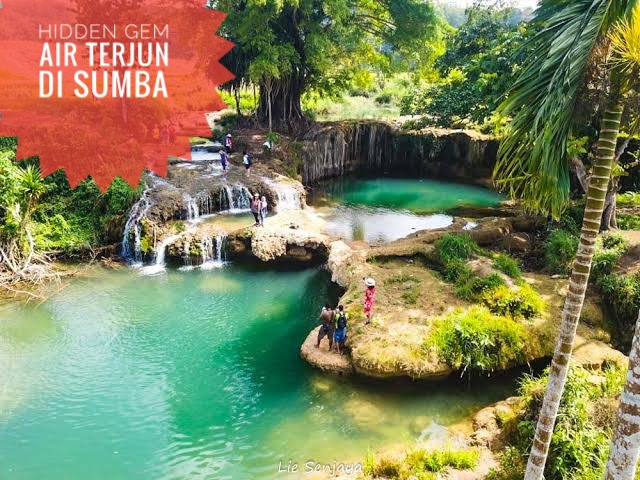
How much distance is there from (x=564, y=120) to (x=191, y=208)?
14803 millimetres

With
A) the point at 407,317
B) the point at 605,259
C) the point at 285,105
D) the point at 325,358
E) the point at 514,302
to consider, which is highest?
the point at 285,105

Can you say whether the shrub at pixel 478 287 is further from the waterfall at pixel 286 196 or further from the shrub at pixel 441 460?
the waterfall at pixel 286 196

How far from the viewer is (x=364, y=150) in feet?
97.2

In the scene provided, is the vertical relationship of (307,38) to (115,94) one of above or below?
above

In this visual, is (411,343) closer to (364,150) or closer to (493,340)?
(493,340)

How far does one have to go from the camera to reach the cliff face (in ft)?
87.4

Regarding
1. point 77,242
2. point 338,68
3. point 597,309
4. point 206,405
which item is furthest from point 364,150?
point 206,405

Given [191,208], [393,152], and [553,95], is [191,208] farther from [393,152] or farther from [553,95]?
[393,152]

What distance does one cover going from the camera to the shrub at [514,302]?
35.6ft

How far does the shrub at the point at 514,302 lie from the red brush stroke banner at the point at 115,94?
42.1ft

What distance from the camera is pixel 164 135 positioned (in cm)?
2420

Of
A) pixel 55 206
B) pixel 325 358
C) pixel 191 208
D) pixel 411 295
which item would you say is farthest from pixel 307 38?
pixel 325 358

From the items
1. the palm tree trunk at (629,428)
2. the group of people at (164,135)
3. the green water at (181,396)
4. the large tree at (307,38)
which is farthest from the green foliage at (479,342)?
the group of people at (164,135)

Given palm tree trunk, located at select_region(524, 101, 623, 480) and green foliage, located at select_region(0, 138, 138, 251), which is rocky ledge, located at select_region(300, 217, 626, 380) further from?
green foliage, located at select_region(0, 138, 138, 251)
